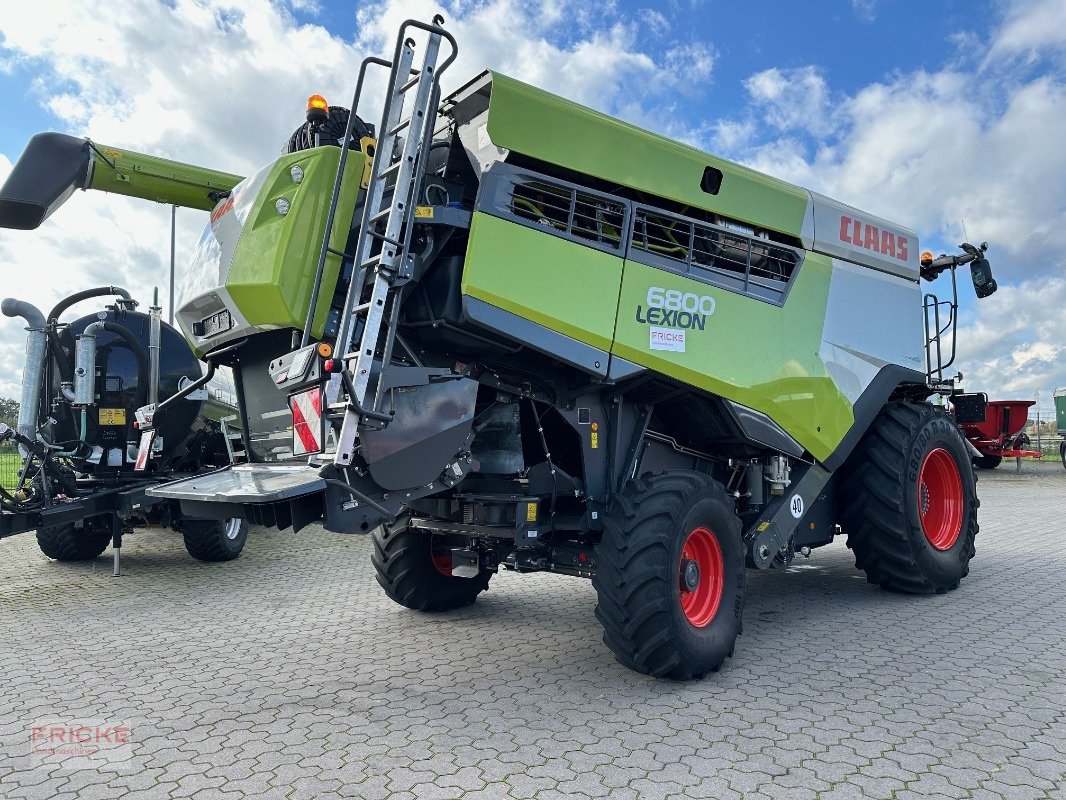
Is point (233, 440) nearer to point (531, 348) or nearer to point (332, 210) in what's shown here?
point (332, 210)

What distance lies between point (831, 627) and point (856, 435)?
146 cm

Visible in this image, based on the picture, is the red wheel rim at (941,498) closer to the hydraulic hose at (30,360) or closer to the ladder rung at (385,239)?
the ladder rung at (385,239)

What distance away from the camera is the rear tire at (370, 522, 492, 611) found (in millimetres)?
5906

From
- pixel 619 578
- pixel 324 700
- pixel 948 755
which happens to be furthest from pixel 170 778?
pixel 948 755

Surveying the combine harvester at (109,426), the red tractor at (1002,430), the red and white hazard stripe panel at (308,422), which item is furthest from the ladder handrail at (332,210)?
the red tractor at (1002,430)

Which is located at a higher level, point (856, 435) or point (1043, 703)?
point (856, 435)

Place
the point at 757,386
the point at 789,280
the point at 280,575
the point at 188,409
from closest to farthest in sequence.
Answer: the point at 757,386 → the point at 789,280 → the point at 280,575 → the point at 188,409

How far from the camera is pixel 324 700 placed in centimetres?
429

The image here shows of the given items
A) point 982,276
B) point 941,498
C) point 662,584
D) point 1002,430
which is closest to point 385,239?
point 662,584

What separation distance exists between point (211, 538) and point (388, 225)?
630cm

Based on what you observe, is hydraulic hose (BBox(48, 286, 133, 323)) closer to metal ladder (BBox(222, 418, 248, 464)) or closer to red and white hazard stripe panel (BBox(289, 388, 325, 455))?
metal ladder (BBox(222, 418, 248, 464))

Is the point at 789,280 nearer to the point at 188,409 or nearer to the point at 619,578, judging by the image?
the point at 619,578

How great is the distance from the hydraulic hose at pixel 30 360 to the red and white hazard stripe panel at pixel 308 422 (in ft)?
15.8

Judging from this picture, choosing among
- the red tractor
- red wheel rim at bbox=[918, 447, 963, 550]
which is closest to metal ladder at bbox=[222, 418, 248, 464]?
red wheel rim at bbox=[918, 447, 963, 550]
